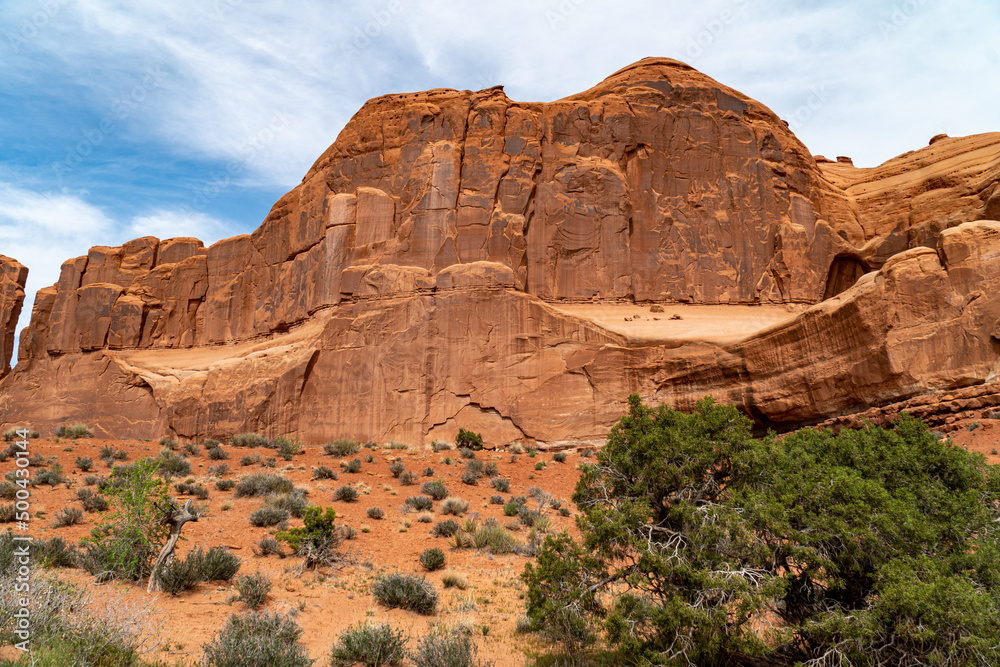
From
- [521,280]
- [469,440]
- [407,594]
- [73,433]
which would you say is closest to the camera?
[407,594]

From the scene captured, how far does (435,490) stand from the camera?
1809 cm

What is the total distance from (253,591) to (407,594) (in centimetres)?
244

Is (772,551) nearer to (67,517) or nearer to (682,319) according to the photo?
(67,517)

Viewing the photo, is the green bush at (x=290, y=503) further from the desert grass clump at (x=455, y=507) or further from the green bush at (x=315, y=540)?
the desert grass clump at (x=455, y=507)

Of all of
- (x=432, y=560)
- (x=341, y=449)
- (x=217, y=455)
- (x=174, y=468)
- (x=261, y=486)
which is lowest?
(x=432, y=560)

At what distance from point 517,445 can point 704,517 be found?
19.2 meters

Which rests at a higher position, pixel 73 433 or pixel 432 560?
pixel 73 433

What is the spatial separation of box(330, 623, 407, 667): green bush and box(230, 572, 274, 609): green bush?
2.20 meters

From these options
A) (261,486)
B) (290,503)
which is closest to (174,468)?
(261,486)

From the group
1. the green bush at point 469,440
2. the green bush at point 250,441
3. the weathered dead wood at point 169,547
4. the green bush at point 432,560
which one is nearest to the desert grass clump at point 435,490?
the green bush at point 432,560

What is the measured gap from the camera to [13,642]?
20.7ft

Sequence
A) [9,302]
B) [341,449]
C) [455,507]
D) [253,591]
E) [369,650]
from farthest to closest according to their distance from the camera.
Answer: [9,302], [341,449], [455,507], [253,591], [369,650]

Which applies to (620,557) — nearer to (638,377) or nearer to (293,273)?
(638,377)

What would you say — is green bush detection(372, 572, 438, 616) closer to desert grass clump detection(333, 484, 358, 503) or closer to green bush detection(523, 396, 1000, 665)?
green bush detection(523, 396, 1000, 665)
